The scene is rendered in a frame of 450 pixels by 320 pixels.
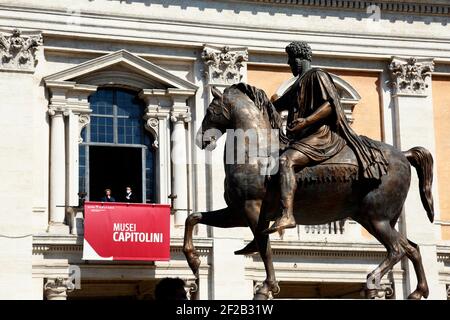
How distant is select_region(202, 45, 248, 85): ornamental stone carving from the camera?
24328mm

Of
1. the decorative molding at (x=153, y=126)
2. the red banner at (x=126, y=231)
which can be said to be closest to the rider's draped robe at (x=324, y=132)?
the red banner at (x=126, y=231)

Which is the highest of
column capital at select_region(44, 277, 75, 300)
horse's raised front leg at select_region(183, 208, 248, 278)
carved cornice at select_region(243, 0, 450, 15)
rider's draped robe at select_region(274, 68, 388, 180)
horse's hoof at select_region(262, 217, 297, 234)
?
carved cornice at select_region(243, 0, 450, 15)

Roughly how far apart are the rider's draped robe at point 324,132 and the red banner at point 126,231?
11.9 metres

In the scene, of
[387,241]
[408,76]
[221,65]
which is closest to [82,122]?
[221,65]

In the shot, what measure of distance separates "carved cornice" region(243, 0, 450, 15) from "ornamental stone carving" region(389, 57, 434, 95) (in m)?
1.24

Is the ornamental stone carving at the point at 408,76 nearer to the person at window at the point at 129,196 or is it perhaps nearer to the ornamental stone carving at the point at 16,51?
the person at window at the point at 129,196

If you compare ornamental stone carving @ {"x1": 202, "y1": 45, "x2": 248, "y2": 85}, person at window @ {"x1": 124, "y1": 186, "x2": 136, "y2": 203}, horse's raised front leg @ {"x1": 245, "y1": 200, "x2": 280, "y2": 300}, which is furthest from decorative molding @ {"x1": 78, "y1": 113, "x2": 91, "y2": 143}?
horse's raised front leg @ {"x1": 245, "y1": 200, "x2": 280, "y2": 300}

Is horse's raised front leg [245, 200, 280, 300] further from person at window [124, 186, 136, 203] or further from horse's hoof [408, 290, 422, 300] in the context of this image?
person at window [124, 186, 136, 203]

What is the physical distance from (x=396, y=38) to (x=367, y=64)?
0.90m

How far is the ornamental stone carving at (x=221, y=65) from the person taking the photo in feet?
79.8

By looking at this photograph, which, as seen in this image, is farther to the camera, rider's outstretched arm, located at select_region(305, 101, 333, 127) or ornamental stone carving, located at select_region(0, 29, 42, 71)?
ornamental stone carving, located at select_region(0, 29, 42, 71)

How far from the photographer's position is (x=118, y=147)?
24.3 m

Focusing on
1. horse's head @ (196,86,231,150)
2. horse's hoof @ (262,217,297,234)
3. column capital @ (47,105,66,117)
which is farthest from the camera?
column capital @ (47,105,66,117)
